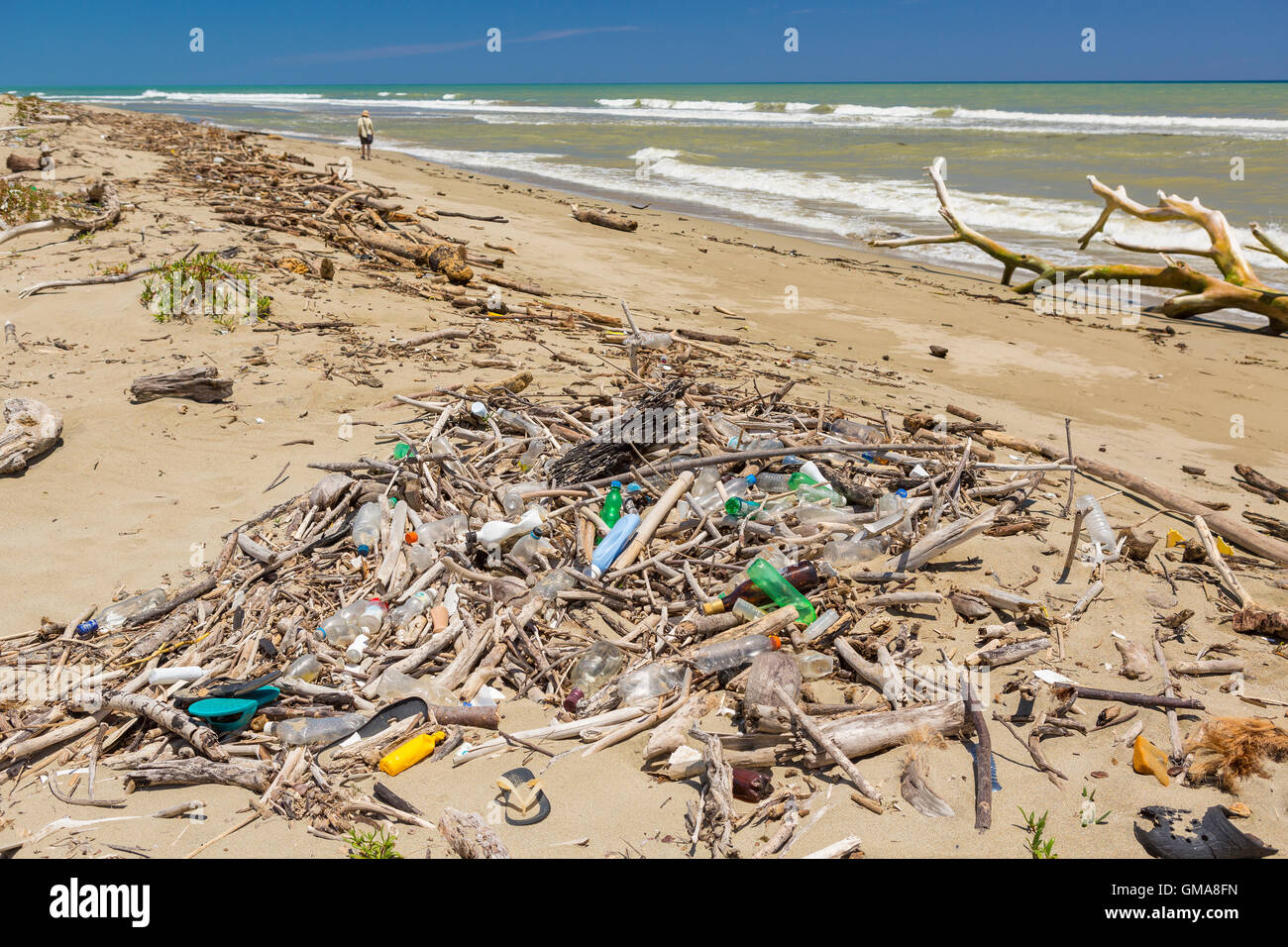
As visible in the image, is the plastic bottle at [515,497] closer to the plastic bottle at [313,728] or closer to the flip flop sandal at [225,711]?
the plastic bottle at [313,728]

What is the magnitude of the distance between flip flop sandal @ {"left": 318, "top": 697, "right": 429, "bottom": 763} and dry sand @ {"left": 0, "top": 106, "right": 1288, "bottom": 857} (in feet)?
0.94

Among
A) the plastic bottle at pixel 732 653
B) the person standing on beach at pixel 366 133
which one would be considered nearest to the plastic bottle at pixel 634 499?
the plastic bottle at pixel 732 653

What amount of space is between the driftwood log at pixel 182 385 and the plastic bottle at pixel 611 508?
3.38m

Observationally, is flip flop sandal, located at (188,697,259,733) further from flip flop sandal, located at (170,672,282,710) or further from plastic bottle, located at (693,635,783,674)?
plastic bottle, located at (693,635,783,674)

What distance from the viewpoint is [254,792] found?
272 cm

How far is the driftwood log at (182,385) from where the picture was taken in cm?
569

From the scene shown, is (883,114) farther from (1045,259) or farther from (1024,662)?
(1024,662)

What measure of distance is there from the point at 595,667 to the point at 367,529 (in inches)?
61.8

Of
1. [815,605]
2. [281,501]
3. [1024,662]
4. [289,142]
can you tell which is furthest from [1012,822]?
[289,142]

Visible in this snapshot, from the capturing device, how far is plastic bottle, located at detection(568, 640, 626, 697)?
3.24m

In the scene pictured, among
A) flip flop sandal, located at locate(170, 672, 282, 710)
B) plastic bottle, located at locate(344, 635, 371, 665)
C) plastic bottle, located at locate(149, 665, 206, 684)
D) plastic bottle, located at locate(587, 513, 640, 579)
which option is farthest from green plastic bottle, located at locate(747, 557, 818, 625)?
plastic bottle, located at locate(149, 665, 206, 684)

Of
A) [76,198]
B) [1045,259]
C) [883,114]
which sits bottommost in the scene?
[1045,259]

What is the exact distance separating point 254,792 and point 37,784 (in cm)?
80

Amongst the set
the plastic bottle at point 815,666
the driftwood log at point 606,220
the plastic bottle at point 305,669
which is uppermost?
the driftwood log at point 606,220
